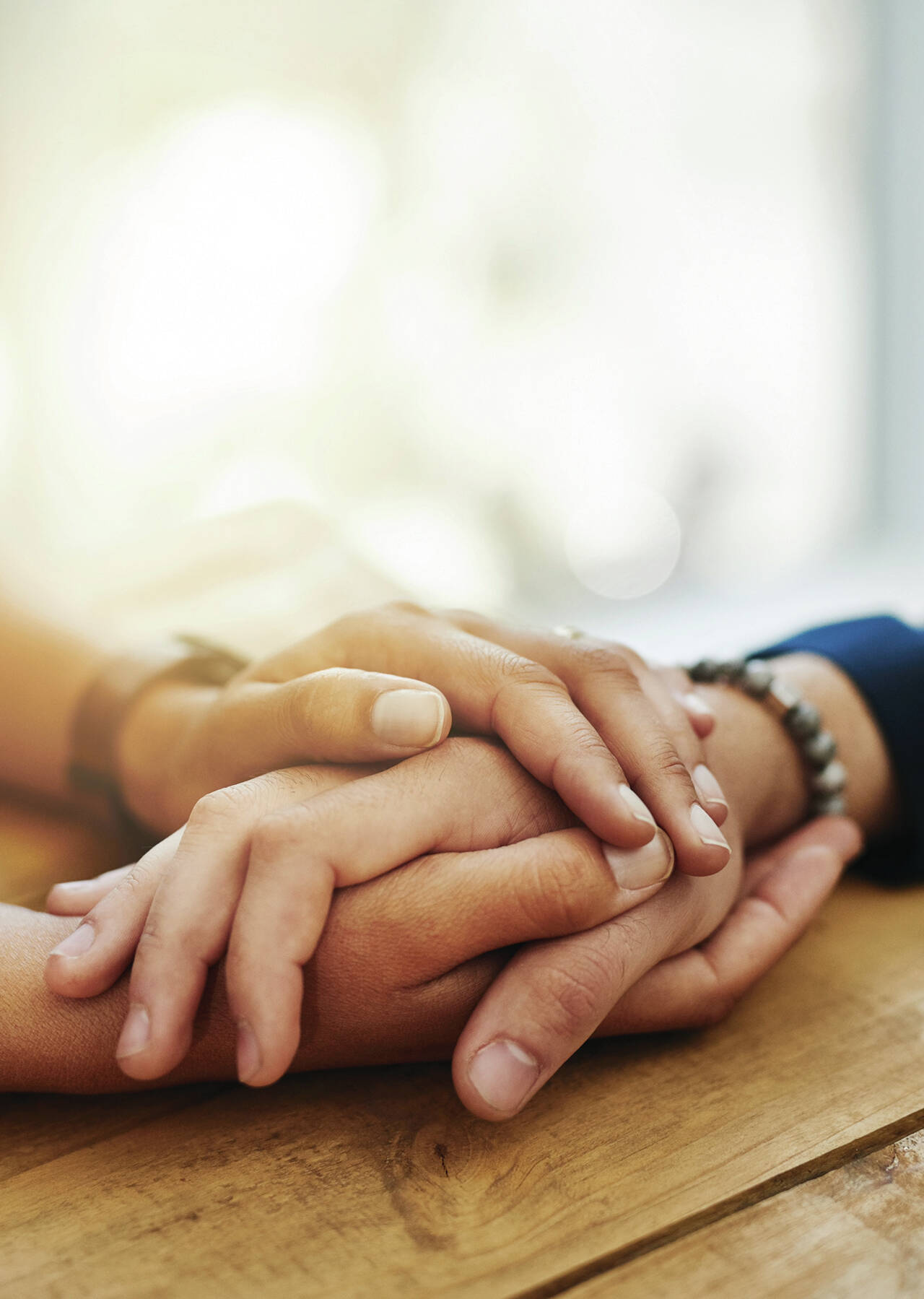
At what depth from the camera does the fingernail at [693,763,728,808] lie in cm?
45

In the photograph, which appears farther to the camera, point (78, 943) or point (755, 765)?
point (755, 765)

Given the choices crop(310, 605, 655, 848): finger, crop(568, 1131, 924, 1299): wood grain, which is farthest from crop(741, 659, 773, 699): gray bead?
crop(568, 1131, 924, 1299): wood grain

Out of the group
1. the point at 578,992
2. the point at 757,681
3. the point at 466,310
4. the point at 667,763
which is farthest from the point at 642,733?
the point at 466,310

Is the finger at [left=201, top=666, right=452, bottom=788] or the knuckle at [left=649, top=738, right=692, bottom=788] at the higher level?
the finger at [left=201, top=666, right=452, bottom=788]

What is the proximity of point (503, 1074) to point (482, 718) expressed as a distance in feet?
0.53

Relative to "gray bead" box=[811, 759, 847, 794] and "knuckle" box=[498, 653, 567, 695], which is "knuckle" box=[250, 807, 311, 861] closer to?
"knuckle" box=[498, 653, 567, 695]

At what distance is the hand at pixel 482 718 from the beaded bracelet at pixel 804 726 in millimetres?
111

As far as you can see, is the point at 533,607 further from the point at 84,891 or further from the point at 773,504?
the point at 84,891

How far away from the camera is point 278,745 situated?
468 millimetres

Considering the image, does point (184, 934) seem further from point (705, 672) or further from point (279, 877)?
point (705, 672)

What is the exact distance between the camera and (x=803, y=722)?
618 mm

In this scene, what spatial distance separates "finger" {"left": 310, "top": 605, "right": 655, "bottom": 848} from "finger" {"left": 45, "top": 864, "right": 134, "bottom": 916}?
0.48 feet

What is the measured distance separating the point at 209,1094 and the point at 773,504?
136 cm

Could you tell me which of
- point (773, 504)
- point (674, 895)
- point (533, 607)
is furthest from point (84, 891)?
point (773, 504)
